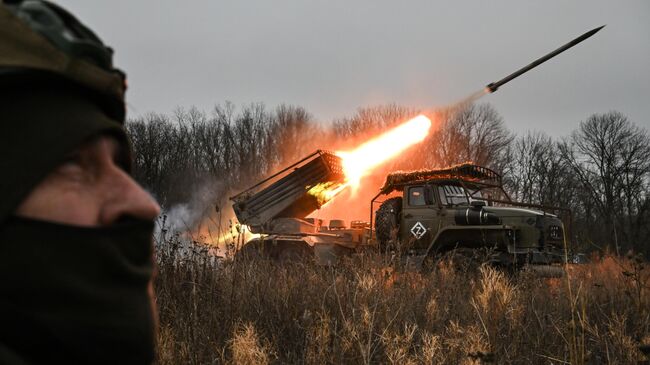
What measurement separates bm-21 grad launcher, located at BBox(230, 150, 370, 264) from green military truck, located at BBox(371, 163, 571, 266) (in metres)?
1.34

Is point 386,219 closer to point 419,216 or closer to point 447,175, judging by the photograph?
point 419,216

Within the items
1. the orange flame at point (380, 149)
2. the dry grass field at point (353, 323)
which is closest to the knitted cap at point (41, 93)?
the dry grass field at point (353, 323)

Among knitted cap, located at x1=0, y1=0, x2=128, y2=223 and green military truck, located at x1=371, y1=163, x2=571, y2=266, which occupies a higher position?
green military truck, located at x1=371, y1=163, x2=571, y2=266

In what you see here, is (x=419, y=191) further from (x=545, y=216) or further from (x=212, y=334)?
(x=212, y=334)

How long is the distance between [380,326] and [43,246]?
3.99m

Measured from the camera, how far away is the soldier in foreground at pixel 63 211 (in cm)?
74

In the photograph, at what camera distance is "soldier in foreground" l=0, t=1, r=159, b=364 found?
741 millimetres

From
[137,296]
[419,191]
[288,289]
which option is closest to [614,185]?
[419,191]

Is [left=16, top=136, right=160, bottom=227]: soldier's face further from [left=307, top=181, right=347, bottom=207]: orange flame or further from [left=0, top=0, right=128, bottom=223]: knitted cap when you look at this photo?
[left=307, top=181, right=347, bottom=207]: orange flame

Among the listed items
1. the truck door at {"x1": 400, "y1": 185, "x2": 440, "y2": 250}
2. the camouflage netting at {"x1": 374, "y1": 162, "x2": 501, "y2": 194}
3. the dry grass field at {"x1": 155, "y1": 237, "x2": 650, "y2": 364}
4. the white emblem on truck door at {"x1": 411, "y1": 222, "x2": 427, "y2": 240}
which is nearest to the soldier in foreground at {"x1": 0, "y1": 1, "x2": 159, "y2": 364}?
the dry grass field at {"x1": 155, "y1": 237, "x2": 650, "y2": 364}

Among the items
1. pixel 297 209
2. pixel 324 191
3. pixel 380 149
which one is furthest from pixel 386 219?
pixel 380 149

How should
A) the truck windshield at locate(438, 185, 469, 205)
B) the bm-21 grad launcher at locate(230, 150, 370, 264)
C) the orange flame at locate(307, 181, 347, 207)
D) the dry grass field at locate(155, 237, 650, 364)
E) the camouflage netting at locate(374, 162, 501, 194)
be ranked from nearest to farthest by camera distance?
the dry grass field at locate(155, 237, 650, 364) → the truck windshield at locate(438, 185, 469, 205) → the camouflage netting at locate(374, 162, 501, 194) → the bm-21 grad launcher at locate(230, 150, 370, 264) → the orange flame at locate(307, 181, 347, 207)

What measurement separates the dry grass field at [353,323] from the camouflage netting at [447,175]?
5.44 m

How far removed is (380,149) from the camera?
14.6 metres
